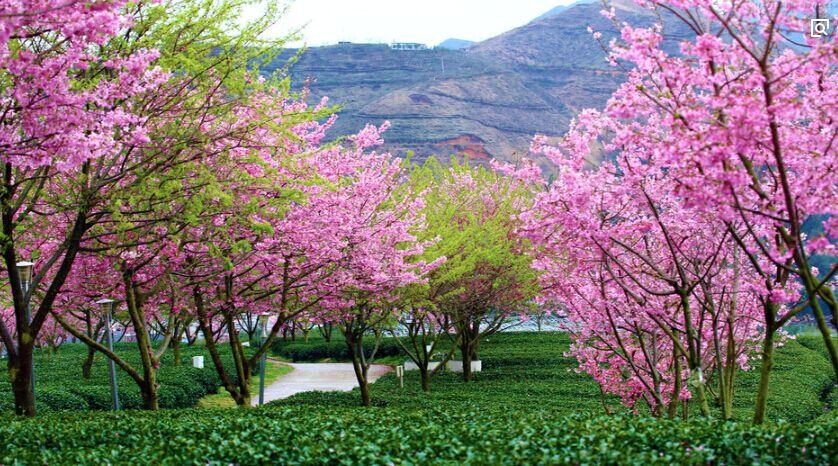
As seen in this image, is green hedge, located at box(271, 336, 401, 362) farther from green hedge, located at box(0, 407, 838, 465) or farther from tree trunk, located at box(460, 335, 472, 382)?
green hedge, located at box(0, 407, 838, 465)

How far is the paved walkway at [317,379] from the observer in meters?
26.9

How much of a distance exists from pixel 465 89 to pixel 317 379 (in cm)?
11549

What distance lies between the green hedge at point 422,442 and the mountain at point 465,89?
112266mm

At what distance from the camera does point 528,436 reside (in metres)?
6.73

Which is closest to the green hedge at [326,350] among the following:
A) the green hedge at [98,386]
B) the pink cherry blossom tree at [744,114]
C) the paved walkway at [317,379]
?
the paved walkway at [317,379]

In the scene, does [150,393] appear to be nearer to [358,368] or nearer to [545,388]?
[358,368]

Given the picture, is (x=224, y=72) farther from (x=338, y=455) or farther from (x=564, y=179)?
(x=338, y=455)

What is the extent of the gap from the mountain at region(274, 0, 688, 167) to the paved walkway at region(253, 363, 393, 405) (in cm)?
8554

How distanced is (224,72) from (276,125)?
0.91 m

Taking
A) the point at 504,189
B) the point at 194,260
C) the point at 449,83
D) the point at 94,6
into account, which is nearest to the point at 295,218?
the point at 194,260

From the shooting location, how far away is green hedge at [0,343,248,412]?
17688 mm

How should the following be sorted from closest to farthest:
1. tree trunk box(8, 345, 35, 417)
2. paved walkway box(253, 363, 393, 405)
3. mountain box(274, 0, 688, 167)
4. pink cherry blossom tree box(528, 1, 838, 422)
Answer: pink cherry blossom tree box(528, 1, 838, 422)
tree trunk box(8, 345, 35, 417)
paved walkway box(253, 363, 393, 405)
mountain box(274, 0, 688, 167)

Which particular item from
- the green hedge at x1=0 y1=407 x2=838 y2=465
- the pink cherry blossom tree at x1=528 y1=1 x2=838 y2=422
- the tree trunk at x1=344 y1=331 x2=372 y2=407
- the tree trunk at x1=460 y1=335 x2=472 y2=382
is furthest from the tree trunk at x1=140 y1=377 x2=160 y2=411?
the tree trunk at x1=460 y1=335 x2=472 y2=382

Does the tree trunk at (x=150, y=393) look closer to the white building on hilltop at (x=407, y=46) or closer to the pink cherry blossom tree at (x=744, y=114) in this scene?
the pink cherry blossom tree at (x=744, y=114)
